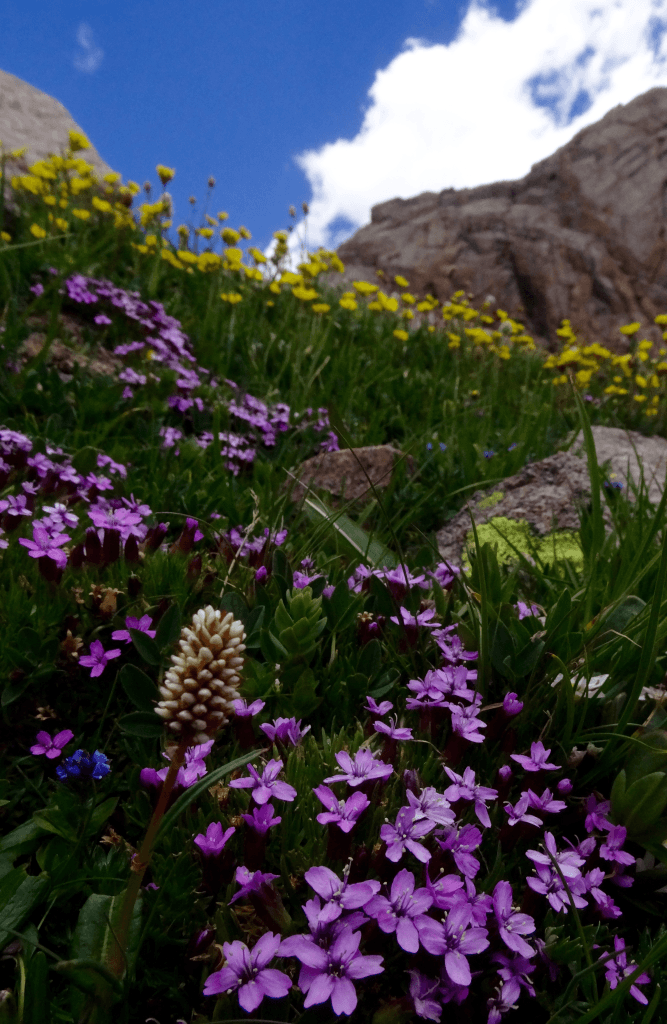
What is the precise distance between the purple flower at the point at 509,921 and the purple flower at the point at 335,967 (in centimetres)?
30

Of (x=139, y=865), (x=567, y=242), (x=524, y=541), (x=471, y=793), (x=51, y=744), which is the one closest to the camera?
(x=139, y=865)

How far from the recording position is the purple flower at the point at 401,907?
1100 mm

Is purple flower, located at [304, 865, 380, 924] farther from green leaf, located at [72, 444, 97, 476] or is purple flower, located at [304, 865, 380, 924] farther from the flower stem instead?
green leaf, located at [72, 444, 97, 476]

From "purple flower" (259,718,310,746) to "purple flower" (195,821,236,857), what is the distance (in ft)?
0.84

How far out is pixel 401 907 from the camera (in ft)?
3.71

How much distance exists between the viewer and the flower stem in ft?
3.11

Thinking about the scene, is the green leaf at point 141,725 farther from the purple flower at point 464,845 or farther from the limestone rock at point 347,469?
the limestone rock at point 347,469

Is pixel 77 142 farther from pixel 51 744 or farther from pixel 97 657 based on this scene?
pixel 51 744

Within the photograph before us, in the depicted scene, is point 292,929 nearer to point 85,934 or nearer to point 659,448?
point 85,934

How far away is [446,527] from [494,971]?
2294 mm

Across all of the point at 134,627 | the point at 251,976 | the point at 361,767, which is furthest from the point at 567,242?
the point at 251,976

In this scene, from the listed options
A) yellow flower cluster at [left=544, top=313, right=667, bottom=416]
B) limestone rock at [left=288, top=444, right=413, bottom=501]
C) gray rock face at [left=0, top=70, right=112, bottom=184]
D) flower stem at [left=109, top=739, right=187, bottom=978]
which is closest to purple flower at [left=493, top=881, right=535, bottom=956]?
flower stem at [left=109, top=739, right=187, bottom=978]

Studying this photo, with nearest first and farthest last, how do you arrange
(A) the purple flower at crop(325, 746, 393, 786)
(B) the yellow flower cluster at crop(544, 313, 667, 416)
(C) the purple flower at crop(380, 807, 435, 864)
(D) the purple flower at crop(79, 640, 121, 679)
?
(C) the purple flower at crop(380, 807, 435, 864), (A) the purple flower at crop(325, 746, 393, 786), (D) the purple flower at crop(79, 640, 121, 679), (B) the yellow flower cluster at crop(544, 313, 667, 416)

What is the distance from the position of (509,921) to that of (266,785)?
50 centimetres
